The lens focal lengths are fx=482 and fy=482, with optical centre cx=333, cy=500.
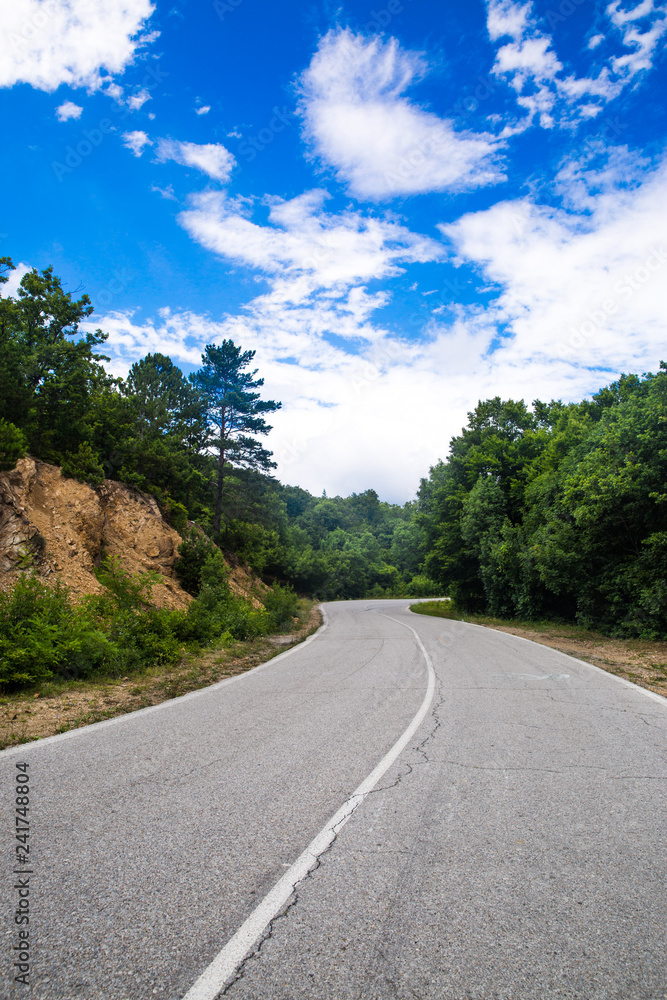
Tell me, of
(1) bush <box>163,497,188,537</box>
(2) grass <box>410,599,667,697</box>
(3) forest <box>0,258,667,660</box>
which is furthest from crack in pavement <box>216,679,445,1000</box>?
(1) bush <box>163,497,188,537</box>

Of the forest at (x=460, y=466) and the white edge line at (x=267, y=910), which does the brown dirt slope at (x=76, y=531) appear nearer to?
the forest at (x=460, y=466)

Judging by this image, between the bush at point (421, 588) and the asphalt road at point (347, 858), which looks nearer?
the asphalt road at point (347, 858)

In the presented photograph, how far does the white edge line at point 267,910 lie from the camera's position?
1951 mm

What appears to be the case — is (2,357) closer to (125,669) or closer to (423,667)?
(125,669)

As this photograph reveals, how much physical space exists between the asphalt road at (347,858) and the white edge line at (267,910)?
0.03 metres

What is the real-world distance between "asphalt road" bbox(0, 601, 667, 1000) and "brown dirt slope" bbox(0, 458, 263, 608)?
741 cm

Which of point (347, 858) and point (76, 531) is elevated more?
point (76, 531)

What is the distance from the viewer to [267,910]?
7.86 ft

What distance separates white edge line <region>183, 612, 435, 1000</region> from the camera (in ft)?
6.40

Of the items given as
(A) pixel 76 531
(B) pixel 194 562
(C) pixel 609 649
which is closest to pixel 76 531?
(A) pixel 76 531

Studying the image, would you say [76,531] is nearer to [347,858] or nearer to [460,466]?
[347,858]

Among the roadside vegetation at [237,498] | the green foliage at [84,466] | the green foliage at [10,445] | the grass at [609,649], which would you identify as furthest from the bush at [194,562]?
the grass at [609,649]

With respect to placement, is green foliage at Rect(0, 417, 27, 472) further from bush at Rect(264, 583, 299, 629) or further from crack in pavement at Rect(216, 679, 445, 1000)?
crack in pavement at Rect(216, 679, 445, 1000)

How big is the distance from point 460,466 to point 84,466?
23.8 meters
